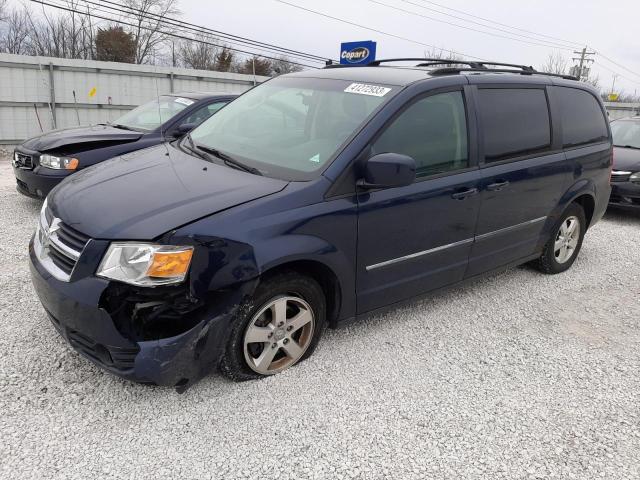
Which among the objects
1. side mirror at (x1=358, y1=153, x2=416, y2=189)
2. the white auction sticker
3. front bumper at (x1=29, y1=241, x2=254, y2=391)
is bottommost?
front bumper at (x1=29, y1=241, x2=254, y2=391)

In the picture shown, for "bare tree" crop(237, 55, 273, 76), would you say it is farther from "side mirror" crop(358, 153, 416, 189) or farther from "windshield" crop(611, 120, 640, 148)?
"side mirror" crop(358, 153, 416, 189)

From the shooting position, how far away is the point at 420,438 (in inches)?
99.1

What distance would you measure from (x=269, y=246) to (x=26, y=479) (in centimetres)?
145

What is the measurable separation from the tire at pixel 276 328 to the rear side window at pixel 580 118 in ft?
9.58

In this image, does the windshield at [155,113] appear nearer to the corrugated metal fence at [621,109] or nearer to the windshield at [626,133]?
the windshield at [626,133]

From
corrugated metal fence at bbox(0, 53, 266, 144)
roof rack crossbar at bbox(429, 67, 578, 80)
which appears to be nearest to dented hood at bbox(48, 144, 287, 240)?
roof rack crossbar at bbox(429, 67, 578, 80)

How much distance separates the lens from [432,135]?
3.35 meters

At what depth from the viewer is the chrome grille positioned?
2.48 metres

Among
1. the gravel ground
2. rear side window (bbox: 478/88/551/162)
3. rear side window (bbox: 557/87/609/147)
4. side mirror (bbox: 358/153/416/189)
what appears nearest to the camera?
the gravel ground

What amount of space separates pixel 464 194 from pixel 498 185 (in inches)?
15.9

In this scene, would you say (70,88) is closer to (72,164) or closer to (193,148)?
(72,164)

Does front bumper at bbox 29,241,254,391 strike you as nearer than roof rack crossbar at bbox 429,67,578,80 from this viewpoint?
Yes

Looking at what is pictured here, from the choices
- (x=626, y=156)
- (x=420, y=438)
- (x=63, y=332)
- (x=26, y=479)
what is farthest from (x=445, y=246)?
(x=626, y=156)

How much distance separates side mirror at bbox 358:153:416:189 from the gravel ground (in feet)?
3.75
